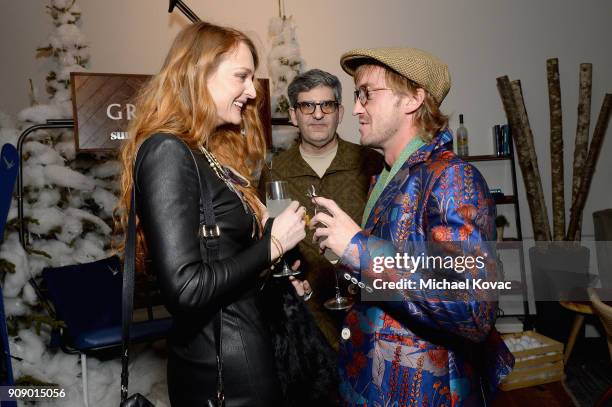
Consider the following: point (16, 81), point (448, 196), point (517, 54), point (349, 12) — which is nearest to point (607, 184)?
point (517, 54)

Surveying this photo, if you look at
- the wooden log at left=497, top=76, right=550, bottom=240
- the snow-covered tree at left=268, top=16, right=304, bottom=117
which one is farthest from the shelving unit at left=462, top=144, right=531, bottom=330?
the snow-covered tree at left=268, top=16, right=304, bottom=117

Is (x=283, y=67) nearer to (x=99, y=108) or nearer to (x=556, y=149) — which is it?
(x=99, y=108)

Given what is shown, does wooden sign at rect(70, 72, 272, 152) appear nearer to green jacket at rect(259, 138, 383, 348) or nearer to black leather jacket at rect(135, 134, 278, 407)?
green jacket at rect(259, 138, 383, 348)

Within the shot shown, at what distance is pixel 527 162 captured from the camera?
195 inches

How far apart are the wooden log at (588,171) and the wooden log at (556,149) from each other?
0.30 feet

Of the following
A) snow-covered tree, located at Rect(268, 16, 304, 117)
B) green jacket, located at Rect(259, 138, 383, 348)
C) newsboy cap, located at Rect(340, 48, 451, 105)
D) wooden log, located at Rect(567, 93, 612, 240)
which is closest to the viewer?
newsboy cap, located at Rect(340, 48, 451, 105)

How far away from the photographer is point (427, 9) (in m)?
5.29

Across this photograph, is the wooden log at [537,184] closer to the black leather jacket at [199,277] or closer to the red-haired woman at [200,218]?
the red-haired woman at [200,218]

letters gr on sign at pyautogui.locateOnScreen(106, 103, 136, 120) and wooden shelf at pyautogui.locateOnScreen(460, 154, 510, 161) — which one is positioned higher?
letters gr on sign at pyautogui.locateOnScreen(106, 103, 136, 120)

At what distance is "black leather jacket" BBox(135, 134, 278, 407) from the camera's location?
1161 mm

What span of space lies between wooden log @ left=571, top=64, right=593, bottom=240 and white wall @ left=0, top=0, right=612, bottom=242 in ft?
0.93

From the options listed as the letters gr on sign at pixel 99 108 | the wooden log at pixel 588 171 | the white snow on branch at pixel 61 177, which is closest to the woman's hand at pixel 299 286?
the letters gr on sign at pixel 99 108

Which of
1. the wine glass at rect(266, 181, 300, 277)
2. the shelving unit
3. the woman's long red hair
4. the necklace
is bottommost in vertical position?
the shelving unit

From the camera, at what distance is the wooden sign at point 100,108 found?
324 cm
